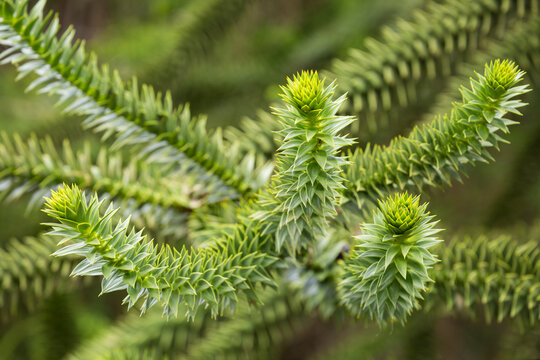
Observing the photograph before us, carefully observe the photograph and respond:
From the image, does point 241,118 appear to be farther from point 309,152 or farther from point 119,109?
point 309,152

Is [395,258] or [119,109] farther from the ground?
[119,109]

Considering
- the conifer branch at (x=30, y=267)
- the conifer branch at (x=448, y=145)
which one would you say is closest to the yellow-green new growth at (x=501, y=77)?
the conifer branch at (x=448, y=145)

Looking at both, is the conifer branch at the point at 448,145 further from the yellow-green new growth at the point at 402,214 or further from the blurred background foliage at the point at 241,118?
the blurred background foliage at the point at 241,118

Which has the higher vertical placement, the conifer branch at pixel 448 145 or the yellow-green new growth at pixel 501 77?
the yellow-green new growth at pixel 501 77

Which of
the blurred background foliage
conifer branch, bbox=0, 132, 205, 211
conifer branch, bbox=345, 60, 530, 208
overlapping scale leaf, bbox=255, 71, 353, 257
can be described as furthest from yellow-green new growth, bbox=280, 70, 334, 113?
the blurred background foliage

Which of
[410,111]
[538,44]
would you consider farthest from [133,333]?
[538,44]

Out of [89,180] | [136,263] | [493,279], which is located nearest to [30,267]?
[89,180]
